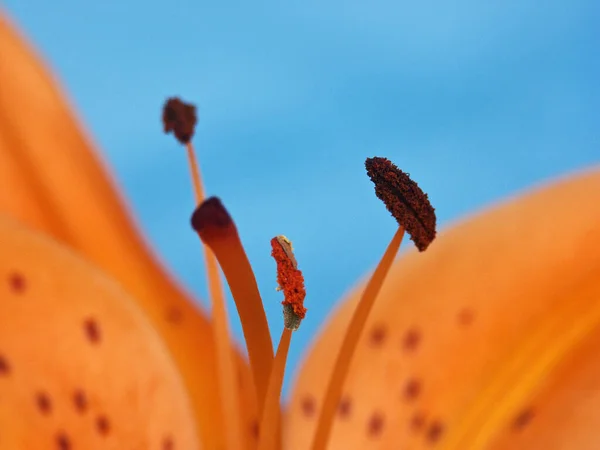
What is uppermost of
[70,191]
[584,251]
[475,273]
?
[70,191]

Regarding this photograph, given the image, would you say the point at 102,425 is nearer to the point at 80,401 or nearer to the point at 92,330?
the point at 80,401

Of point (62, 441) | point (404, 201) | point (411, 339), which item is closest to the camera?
point (404, 201)

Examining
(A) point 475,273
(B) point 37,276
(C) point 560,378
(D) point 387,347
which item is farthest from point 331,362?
(B) point 37,276

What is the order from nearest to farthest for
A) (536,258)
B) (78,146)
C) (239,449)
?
(239,449), (536,258), (78,146)

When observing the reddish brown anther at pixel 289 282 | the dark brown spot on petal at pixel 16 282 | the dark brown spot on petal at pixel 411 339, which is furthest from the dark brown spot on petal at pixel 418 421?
the dark brown spot on petal at pixel 16 282

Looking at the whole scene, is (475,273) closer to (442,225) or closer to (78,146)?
(442,225)

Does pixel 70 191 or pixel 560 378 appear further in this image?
pixel 70 191

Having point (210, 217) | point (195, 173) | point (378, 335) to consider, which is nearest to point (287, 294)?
point (210, 217)

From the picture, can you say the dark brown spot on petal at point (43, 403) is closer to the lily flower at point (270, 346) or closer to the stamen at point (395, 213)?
the lily flower at point (270, 346)
